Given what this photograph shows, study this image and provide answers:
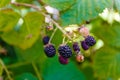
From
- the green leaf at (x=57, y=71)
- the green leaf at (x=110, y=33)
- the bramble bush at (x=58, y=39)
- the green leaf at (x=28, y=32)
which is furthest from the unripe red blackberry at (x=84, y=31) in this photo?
the green leaf at (x=110, y=33)

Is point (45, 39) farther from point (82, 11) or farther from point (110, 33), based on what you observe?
point (110, 33)

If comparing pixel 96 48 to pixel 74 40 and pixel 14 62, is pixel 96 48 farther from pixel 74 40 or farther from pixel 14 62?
pixel 74 40

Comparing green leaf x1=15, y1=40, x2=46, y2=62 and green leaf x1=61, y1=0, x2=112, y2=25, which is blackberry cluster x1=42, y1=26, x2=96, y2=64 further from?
green leaf x1=15, y1=40, x2=46, y2=62

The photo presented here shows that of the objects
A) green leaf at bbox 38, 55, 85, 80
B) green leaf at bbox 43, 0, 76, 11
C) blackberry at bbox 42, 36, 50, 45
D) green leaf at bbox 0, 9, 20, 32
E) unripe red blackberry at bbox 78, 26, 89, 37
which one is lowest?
green leaf at bbox 38, 55, 85, 80

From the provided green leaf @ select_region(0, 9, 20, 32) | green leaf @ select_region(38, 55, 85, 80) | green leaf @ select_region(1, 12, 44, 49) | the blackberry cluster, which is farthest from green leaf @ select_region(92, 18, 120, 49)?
the blackberry cluster

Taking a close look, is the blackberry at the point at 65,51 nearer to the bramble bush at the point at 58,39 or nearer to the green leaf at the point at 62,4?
the bramble bush at the point at 58,39

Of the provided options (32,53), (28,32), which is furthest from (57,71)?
(28,32)

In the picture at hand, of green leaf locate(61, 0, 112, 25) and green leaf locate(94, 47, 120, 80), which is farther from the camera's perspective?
green leaf locate(94, 47, 120, 80)

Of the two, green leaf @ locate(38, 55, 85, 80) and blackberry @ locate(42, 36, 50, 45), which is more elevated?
blackberry @ locate(42, 36, 50, 45)
